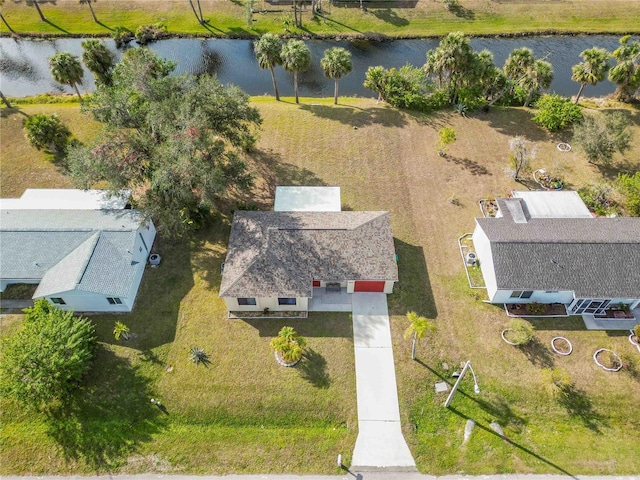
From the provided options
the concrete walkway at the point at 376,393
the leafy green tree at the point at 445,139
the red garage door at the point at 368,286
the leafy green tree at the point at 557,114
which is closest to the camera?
the concrete walkway at the point at 376,393

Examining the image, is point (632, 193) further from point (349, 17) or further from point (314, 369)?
point (349, 17)

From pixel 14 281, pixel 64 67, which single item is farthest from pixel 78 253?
pixel 64 67

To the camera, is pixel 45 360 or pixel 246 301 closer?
pixel 45 360

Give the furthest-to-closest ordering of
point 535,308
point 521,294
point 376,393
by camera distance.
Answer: point 535,308
point 521,294
point 376,393

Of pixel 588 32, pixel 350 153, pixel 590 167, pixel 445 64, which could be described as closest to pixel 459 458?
pixel 350 153

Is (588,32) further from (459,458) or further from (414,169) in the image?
(459,458)

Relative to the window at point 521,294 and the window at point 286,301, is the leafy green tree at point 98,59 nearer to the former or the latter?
the window at point 286,301

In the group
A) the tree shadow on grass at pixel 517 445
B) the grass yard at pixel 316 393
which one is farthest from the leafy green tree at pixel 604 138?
the tree shadow on grass at pixel 517 445
